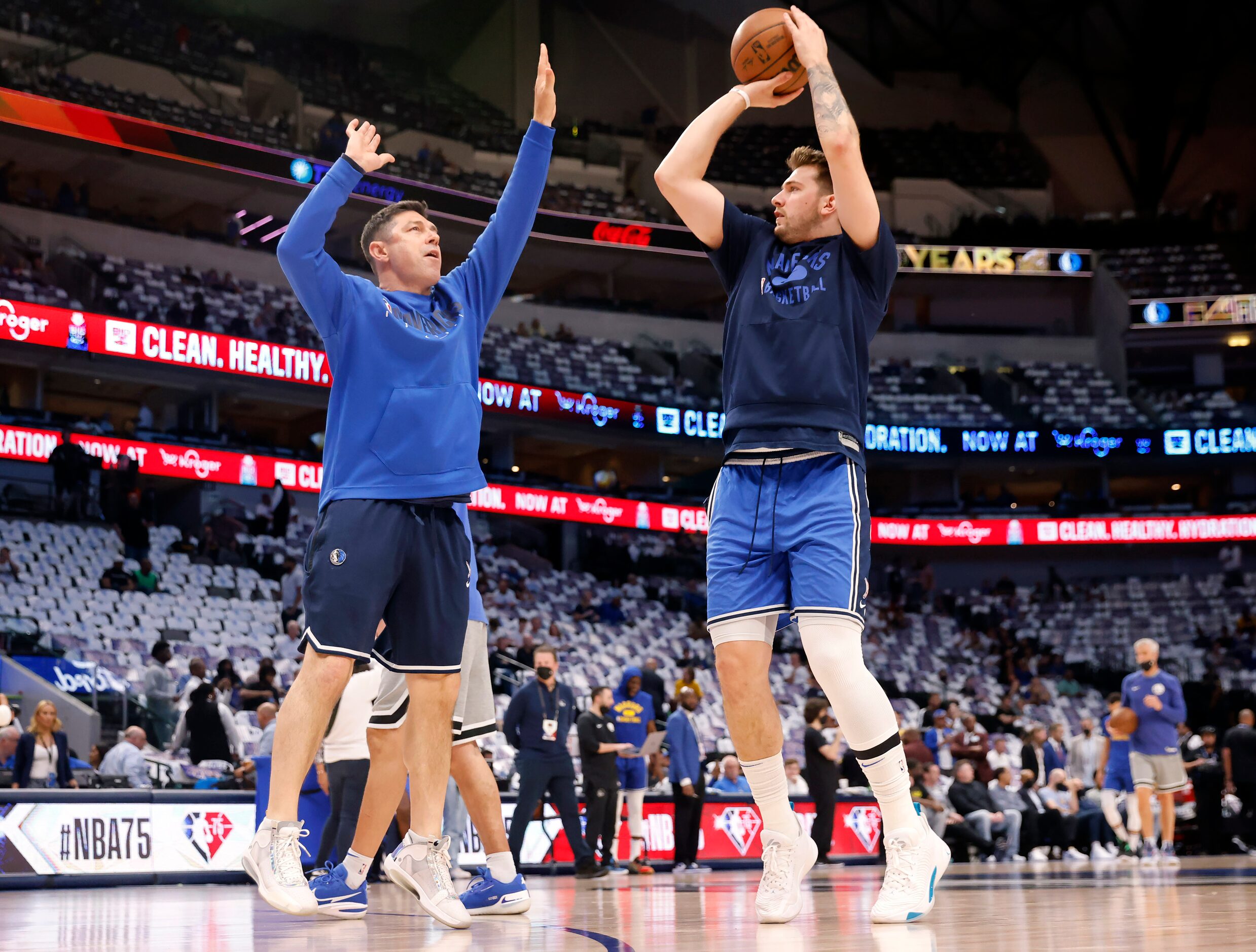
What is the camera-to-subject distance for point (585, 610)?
27.0 meters

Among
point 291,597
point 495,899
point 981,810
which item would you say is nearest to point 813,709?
point 981,810

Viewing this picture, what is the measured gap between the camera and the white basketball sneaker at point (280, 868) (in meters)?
3.74

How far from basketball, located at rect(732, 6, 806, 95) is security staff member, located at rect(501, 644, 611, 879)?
6.40 meters

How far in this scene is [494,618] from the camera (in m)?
24.6

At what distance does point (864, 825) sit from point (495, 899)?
38.0ft

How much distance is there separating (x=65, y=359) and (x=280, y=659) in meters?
10.2

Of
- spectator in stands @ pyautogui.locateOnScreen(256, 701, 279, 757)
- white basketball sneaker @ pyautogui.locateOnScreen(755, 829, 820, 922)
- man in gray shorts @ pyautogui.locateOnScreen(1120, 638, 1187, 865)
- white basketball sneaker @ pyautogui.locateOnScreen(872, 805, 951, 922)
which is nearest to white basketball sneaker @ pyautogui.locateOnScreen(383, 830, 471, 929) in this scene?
white basketball sneaker @ pyautogui.locateOnScreen(755, 829, 820, 922)

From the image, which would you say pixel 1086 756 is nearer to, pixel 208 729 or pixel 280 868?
pixel 208 729

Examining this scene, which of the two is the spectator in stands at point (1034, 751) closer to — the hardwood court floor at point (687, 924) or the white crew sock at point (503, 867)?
the hardwood court floor at point (687, 924)

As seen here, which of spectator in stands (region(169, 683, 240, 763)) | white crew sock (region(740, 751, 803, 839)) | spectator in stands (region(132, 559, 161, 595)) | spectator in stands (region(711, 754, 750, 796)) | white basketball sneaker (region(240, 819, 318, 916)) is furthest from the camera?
spectator in stands (region(132, 559, 161, 595))

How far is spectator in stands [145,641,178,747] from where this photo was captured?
13.9 m

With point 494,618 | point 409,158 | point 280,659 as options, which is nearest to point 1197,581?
point 494,618

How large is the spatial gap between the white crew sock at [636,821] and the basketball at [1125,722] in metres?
4.46

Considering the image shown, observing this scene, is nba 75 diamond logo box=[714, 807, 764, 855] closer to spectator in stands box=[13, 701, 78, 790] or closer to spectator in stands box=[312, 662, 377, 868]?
spectator in stands box=[13, 701, 78, 790]
